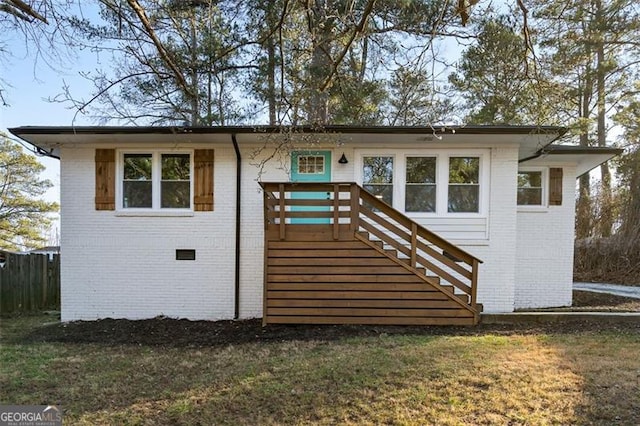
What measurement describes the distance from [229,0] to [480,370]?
340 inches

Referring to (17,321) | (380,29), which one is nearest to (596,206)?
(380,29)

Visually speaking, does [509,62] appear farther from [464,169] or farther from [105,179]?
[105,179]

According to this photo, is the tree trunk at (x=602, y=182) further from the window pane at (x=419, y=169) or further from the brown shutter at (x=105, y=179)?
the brown shutter at (x=105, y=179)

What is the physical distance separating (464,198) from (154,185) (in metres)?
5.73

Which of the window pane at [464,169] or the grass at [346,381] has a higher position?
the window pane at [464,169]

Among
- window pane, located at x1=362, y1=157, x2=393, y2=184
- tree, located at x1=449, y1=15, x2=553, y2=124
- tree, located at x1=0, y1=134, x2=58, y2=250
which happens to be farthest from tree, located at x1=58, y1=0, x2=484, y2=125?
tree, located at x1=0, y1=134, x2=58, y2=250

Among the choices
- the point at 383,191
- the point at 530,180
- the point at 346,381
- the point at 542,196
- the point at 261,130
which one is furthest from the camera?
the point at 530,180

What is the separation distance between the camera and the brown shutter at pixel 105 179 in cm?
734

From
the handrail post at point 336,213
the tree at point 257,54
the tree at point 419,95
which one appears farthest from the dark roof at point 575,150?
the handrail post at point 336,213

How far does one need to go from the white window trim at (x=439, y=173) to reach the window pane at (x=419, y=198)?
0.08 metres

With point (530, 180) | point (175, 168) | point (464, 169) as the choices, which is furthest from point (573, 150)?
point (175, 168)

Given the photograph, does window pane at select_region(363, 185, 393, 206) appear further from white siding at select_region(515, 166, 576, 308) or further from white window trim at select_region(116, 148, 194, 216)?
white window trim at select_region(116, 148, 194, 216)

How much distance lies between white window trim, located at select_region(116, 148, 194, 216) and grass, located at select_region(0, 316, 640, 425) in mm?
2634

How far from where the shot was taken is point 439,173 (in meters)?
7.29
